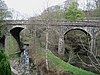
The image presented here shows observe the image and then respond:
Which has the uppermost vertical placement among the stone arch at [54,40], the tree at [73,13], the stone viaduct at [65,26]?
the tree at [73,13]

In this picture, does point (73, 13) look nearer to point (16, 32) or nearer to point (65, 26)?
point (65, 26)

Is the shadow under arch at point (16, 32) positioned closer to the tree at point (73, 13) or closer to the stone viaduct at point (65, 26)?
the stone viaduct at point (65, 26)

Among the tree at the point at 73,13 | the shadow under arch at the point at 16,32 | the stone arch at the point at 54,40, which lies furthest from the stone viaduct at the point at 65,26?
the tree at the point at 73,13

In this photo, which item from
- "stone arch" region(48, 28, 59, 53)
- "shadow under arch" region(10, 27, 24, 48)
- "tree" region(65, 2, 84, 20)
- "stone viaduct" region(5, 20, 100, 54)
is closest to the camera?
"stone viaduct" region(5, 20, 100, 54)

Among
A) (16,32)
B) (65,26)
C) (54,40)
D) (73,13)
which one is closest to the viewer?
(65,26)

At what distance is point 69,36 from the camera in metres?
37.8

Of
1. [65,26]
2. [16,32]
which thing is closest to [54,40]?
[65,26]

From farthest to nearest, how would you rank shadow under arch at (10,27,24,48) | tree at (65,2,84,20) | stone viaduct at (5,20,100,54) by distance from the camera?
1. tree at (65,2,84,20)
2. shadow under arch at (10,27,24,48)
3. stone viaduct at (5,20,100,54)

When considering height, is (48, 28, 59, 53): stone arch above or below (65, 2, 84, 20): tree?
below

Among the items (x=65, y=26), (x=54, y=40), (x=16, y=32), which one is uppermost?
(x=65, y=26)

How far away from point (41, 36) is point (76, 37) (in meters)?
8.08

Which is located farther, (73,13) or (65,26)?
(73,13)

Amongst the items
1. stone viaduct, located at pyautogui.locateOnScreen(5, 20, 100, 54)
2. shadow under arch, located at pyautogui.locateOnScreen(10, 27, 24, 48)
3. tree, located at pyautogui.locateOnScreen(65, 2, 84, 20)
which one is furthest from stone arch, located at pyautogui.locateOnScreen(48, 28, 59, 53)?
tree, located at pyautogui.locateOnScreen(65, 2, 84, 20)

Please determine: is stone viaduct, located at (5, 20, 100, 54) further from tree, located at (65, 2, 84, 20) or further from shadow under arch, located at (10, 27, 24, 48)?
tree, located at (65, 2, 84, 20)
